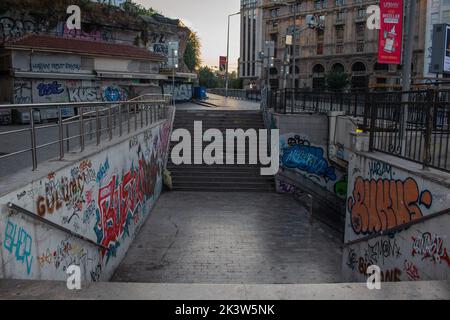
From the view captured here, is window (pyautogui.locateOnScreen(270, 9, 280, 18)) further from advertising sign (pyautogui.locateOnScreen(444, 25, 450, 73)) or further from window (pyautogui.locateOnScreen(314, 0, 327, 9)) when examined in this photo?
advertising sign (pyautogui.locateOnScreen(444, 25, 450, 73))

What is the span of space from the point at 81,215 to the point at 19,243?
232cm

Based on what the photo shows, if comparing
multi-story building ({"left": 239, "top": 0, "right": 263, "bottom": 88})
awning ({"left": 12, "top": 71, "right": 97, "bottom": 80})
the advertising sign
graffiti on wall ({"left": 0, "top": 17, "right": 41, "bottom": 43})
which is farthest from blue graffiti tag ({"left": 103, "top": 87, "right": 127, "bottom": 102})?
multi-story building ({"left": 239, "top": 0, "right": 263, "bottom": 88})

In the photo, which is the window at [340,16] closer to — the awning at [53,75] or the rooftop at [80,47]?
the rooftop at [80,47]

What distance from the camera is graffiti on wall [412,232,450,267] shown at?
5836mm

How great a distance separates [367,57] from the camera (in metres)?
67.1

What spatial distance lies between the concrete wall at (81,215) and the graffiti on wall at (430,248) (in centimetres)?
532

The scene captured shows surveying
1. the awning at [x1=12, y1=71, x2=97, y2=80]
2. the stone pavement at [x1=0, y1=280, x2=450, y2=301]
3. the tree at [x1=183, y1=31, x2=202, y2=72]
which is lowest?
the stone pavement at [x1=0, y1=280, x2=450, y2=301]

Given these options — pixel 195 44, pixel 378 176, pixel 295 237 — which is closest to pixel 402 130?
pixel 378 176

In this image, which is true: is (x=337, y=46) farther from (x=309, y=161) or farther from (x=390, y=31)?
(x=390, y=31)

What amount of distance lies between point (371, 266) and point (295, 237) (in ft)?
14.9

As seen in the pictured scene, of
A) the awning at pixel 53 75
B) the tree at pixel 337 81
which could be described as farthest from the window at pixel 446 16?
the awning at pixel 53 75

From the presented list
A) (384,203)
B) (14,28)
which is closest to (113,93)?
(14,28)

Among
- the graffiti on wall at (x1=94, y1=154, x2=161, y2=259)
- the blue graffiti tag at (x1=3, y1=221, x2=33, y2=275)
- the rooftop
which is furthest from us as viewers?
the rooftop

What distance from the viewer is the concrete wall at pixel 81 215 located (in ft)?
16.3
